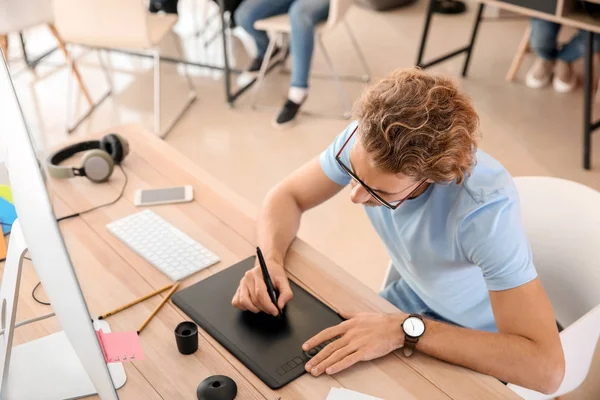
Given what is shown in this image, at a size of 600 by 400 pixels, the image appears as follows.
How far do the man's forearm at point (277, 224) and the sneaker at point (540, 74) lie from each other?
265 centimetres

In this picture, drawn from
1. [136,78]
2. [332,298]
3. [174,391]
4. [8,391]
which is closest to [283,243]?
[332,298]

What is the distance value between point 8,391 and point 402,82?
0.85 metres

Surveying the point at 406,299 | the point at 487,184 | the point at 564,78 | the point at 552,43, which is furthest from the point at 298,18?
the point at 487,184

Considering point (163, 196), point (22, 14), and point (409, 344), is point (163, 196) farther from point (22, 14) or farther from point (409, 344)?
point (22, 14)

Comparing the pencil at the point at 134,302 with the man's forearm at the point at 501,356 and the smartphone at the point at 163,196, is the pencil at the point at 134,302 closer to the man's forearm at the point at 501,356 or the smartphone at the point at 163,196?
the smartphone at the point at 163,196

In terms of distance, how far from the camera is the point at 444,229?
1311mm

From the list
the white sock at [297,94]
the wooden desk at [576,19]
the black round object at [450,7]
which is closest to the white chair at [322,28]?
the white sock at [297,94]

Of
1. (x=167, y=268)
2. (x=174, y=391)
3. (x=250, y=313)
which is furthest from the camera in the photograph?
(x=167, y=268)

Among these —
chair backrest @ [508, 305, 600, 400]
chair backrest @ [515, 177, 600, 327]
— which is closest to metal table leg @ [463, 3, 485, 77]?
chair backrest @ [515, 177, 600, 327]

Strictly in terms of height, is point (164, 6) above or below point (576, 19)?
below

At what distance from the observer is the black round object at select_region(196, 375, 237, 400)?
42.8 inches

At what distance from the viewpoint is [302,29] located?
3281mm

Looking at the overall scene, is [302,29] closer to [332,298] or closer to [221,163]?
[221,163]

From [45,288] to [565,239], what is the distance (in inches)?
43.2
